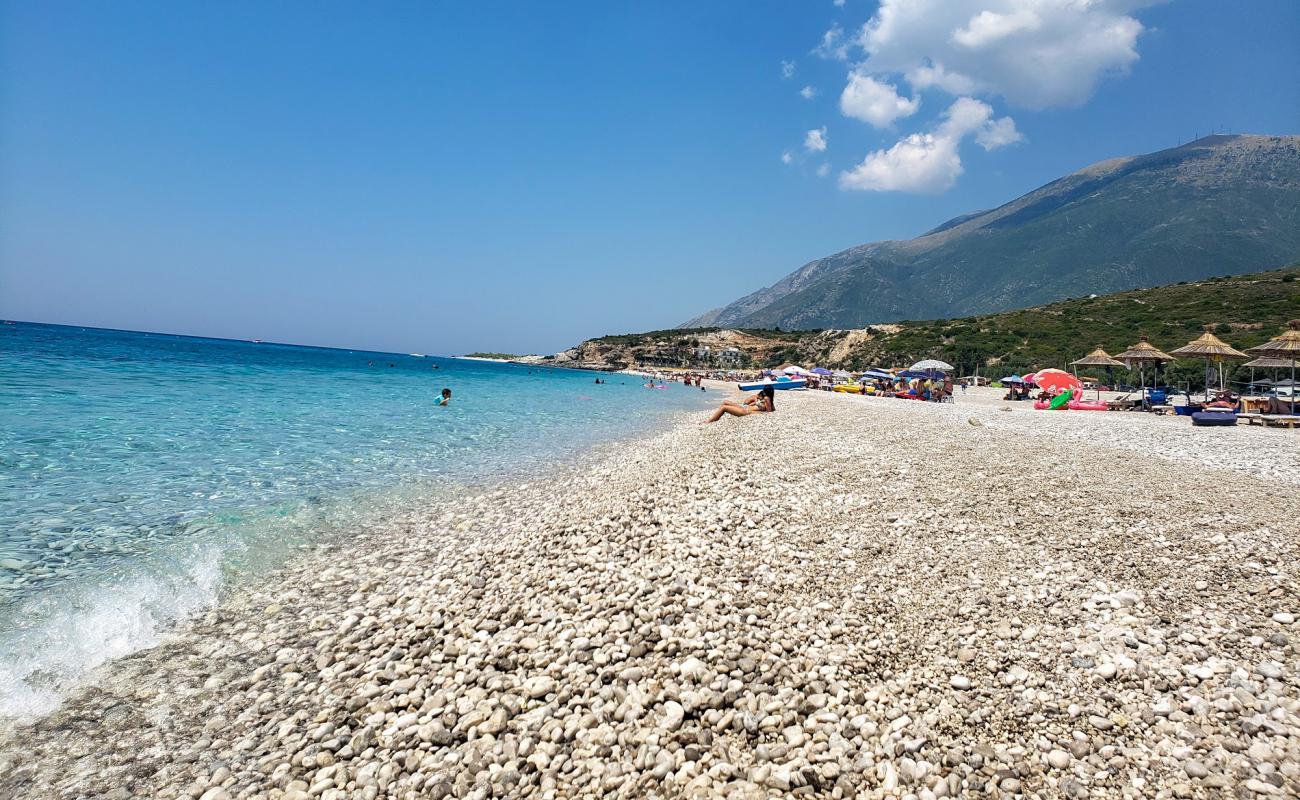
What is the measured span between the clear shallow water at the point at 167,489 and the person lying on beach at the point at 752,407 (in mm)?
3805

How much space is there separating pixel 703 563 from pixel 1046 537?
178 inches

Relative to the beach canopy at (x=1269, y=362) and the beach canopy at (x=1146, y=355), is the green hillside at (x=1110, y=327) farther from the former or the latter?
the beach canopy at (x=1269, y=362)

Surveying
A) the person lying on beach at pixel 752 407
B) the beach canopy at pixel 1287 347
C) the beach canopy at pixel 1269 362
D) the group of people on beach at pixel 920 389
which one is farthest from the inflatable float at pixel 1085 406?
the person lying on beach at pixel 752 407

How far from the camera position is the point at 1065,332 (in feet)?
198

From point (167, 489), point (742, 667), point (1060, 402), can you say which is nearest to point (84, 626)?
point (167, 489)

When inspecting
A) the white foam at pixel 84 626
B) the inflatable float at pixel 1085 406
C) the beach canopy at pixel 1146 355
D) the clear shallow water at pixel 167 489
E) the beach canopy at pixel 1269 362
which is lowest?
the white foam at pixel 84 626

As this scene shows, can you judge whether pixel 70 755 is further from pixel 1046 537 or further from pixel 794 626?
pixel 1046 537

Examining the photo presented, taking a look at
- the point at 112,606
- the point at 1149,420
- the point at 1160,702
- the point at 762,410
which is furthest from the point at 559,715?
the point at 1149,420

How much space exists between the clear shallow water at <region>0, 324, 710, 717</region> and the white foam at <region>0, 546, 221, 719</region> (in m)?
0.02

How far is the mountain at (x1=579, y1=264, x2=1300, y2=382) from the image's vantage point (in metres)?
49.4

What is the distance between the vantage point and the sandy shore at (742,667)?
3365mm

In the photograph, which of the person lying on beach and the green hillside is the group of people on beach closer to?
the person lying on beach

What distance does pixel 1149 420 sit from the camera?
22.4 metres

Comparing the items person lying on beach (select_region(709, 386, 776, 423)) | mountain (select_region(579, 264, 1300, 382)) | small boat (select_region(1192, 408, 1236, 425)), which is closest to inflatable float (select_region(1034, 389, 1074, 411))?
small boat (select_region(1192, 408, 1236, 425))
